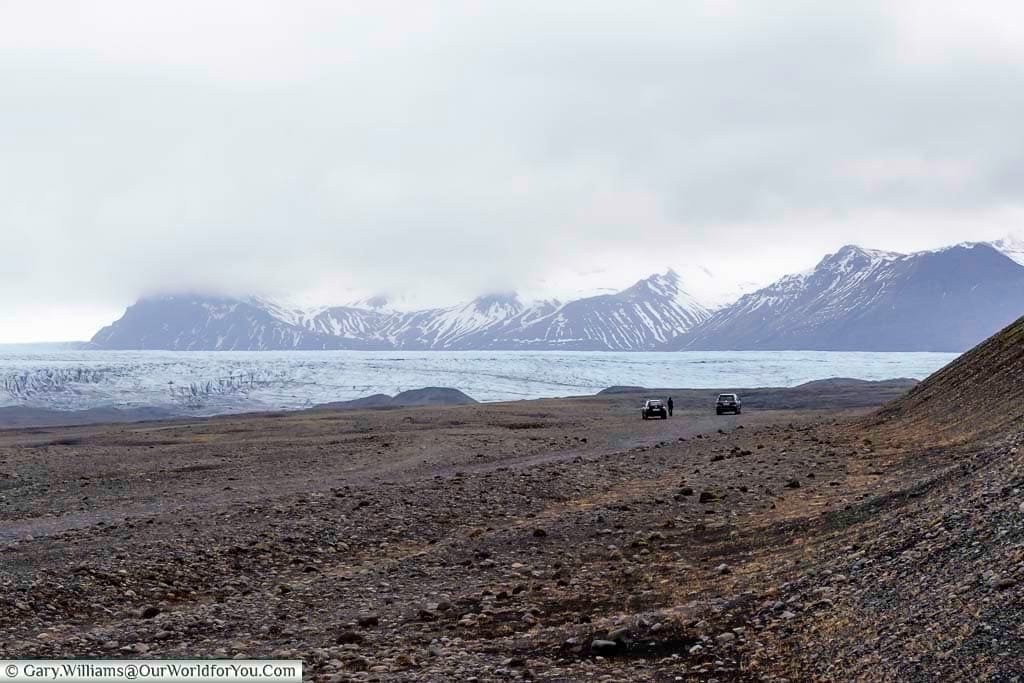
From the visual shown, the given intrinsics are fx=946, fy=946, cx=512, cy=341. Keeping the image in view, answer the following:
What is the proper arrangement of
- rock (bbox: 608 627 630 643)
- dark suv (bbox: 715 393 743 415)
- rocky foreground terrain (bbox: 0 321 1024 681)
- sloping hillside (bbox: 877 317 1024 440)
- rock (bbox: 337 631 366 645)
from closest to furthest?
rocky foreground terrain (bbox: 0 321 1024 681)
rock (bbox: 608 627 630 643)
rock (bbox: 337 631 366 645)
sloping hillside (bbox: 877 317 1024 440)
dark suv (bbox: 715 393 743 415)

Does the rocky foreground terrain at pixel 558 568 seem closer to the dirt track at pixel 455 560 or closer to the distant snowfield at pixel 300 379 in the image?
the dirt track at pixel 455 560

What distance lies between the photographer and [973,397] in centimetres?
2942

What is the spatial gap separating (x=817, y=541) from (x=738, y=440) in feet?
73.9

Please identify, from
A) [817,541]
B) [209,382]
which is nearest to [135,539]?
[817,541]

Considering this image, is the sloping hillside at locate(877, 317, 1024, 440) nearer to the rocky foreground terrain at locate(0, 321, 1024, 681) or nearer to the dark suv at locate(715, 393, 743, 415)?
the rocky foreground terrain at locate(0, 321, 1024, 681)

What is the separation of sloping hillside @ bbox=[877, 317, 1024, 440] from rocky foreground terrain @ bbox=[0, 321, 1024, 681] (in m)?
1.04

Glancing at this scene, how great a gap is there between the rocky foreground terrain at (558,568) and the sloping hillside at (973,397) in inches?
40.8

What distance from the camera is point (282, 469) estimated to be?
96.8ft

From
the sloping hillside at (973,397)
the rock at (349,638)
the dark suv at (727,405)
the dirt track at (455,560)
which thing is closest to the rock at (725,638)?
the dirt track at (455,560)

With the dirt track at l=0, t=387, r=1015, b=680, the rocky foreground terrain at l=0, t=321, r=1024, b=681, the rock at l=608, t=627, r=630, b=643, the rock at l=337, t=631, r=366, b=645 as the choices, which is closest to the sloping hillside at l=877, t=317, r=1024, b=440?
the rocky foreground terrain at l=0, t=321, r=1024, b=681

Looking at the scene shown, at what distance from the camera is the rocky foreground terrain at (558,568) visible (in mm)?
8461

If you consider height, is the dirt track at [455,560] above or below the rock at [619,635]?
below

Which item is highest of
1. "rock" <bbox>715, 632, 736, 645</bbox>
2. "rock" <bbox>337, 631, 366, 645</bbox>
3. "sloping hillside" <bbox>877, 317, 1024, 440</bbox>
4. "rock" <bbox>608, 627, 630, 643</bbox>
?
"sloping hillside" <bbox>877, 317, 1024, 440</bbox>

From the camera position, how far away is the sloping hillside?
24.3 metres
